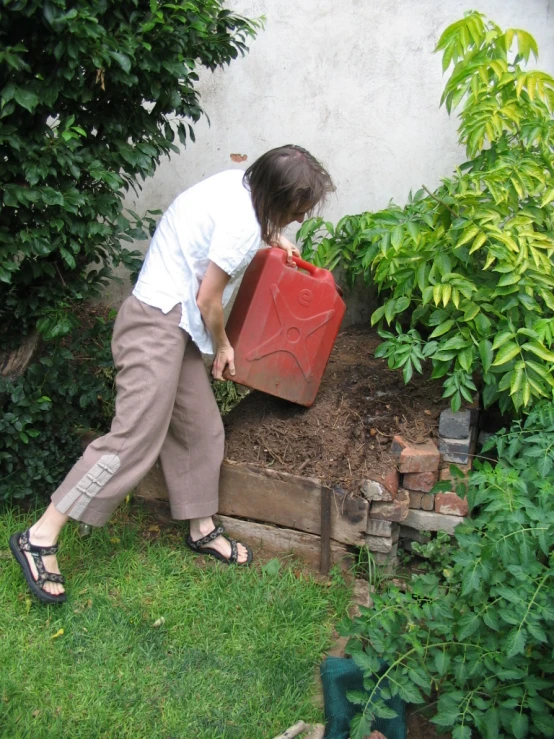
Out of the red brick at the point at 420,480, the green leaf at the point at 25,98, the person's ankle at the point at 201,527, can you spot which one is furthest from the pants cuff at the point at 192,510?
the green leaf at the point at 25,98

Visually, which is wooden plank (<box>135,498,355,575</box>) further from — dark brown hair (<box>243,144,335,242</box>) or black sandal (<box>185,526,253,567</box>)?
dark brown hair (<box>243,144,335,242</box>)

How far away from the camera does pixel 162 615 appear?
2.91m

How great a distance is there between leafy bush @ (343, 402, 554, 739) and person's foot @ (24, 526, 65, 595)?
3.76 ft

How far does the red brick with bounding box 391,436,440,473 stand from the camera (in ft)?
10.5

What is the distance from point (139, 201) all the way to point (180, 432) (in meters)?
1.83

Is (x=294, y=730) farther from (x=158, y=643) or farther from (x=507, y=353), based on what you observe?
(x=507, y=353)

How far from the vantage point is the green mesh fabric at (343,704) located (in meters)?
2.48

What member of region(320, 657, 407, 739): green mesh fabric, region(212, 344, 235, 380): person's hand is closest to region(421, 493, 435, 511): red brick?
region(320, 657, 407, 739): green mesh fabric

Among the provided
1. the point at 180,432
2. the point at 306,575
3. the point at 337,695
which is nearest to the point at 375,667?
the point at 337,695

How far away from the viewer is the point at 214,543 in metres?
3.25

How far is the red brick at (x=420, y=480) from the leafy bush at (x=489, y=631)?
26.6 inches

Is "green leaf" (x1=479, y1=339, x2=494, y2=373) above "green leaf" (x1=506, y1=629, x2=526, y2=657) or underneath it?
above

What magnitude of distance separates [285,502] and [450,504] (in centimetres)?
72

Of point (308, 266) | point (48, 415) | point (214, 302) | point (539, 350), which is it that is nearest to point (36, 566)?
point (48, 415)
